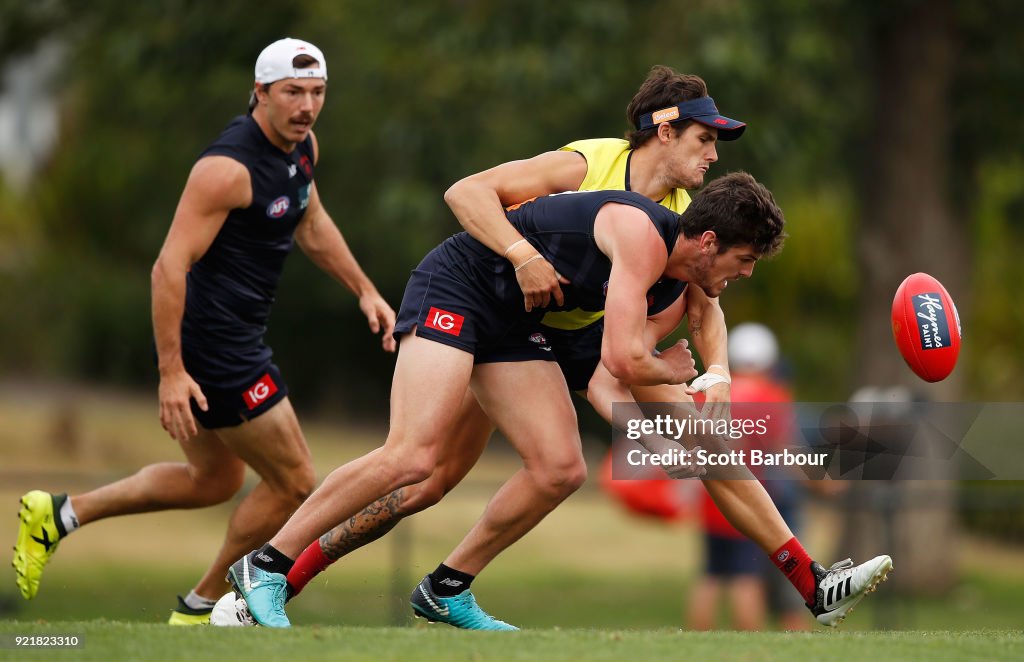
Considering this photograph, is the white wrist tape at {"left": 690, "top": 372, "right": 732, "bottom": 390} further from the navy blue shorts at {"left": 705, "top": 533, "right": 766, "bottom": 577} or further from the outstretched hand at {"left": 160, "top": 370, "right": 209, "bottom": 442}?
the navy blue shorts at {"left": 705, "top": 533, "right": 766, "bottom": 577}

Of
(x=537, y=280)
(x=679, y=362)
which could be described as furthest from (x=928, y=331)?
(x=537, y=280)

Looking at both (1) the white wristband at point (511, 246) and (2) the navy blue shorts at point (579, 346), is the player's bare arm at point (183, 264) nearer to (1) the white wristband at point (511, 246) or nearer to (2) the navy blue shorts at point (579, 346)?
(1) the white wristband at point (511, 246)

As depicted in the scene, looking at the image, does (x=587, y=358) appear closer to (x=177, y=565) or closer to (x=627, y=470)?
(x=627, y=470)

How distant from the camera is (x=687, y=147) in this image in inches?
238

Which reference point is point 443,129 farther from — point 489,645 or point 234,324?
point 489,645

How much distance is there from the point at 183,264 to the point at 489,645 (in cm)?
224

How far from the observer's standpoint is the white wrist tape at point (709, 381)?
559 cm

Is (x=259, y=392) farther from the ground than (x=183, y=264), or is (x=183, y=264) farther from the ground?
(x=183, y=264)

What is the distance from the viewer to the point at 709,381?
5.61 metres

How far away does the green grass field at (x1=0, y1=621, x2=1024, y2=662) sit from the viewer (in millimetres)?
4910

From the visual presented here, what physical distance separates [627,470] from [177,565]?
24.5 feet

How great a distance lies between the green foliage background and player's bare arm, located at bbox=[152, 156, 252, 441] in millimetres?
5657

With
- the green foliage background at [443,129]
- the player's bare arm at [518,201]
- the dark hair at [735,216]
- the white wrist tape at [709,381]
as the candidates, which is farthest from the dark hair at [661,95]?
the green foliage background at [443,129]

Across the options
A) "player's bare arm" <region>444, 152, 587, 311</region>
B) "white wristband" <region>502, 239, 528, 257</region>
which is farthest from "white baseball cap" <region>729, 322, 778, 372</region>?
"white wristband" <region>502, 239, 528, 257</region>
